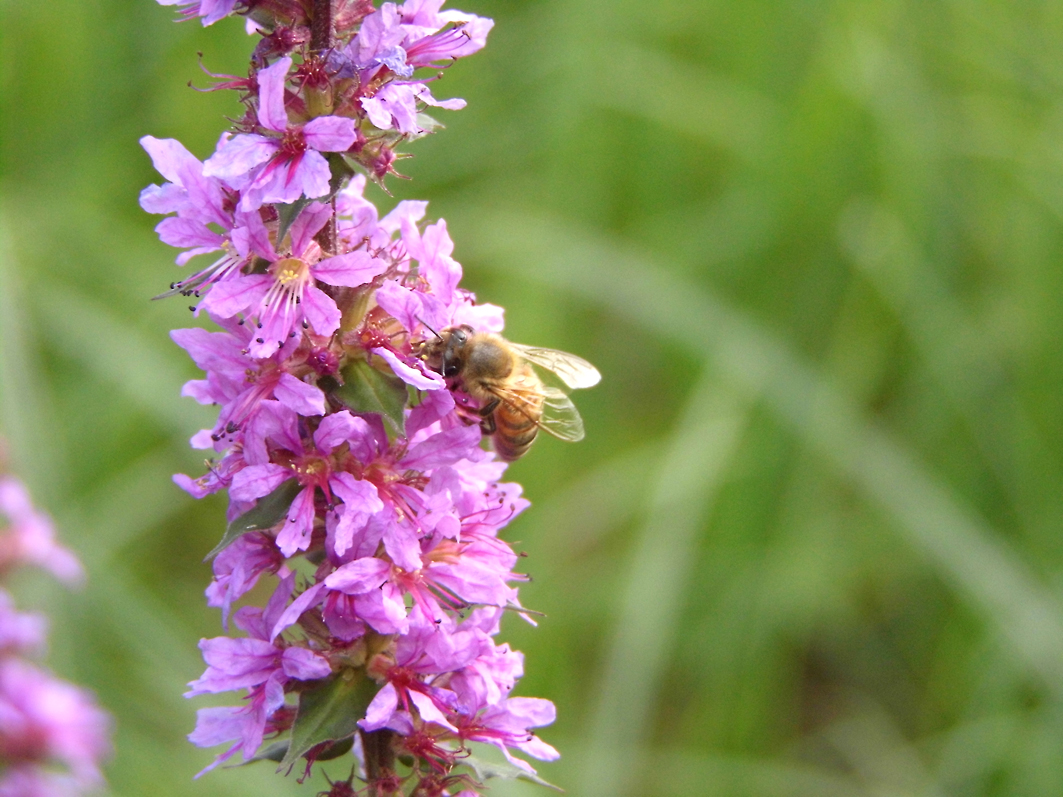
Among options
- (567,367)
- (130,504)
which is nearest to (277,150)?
(567,367)

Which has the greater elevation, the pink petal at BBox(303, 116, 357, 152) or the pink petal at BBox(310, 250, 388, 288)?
the pink petal at BBox(303, 116, 357, 152)

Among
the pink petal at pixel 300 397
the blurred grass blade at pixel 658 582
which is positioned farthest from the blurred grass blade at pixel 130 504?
the pink petal at pixel 300 397

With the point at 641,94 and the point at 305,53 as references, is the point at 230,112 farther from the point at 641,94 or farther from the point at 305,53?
the point at 305,53

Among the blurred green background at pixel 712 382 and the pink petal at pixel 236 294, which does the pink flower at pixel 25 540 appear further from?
the pink petal at pixel 236 294

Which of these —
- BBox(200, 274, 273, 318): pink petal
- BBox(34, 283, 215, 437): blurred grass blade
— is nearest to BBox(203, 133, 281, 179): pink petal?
BBox(200, 274, 273, 318): pink petal

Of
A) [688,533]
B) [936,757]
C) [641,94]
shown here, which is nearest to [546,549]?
[688,533]

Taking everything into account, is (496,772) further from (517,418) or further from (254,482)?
(517,418)

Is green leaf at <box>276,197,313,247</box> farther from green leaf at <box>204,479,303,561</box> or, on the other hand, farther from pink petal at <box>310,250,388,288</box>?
green leaf at <box>204,479,303,561</box>
